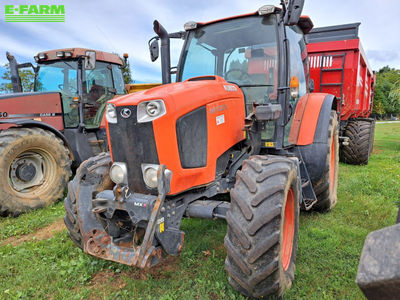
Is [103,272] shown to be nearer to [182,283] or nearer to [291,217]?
[182,283]

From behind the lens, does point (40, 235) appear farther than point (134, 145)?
Yes

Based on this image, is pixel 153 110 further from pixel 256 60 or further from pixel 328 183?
pixel 328 183

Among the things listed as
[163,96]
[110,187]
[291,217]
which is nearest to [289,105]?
[291,217]

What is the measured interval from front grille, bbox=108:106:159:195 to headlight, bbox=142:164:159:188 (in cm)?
3

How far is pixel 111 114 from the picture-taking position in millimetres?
2484

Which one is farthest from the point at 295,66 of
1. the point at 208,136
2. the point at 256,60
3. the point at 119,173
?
the point at 119,173

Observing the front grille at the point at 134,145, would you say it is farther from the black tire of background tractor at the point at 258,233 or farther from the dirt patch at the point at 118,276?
the dirt patch at the point at 118,276

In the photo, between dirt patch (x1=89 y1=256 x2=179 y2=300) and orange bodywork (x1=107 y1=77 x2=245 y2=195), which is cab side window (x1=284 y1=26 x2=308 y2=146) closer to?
orange bodywork (x1=107 y1=77 x2=245 y2=195)

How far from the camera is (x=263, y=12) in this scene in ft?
10.2

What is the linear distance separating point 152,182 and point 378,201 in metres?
3.82

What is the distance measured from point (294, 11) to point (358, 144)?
5.74 m

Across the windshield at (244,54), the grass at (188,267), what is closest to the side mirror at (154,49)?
the windshield at (244,54)

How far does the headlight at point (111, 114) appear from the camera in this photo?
8.02ft

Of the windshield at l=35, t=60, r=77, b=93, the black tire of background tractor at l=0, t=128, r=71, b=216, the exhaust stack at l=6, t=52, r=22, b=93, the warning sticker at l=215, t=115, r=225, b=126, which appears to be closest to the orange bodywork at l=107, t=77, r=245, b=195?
the warning sticker at l=215, t=115, r=225, b=126
